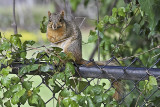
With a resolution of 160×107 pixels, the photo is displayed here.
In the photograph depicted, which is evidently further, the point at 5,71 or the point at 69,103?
the point at 5,71

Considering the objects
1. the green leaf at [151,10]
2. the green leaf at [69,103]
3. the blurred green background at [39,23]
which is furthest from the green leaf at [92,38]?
the green leaf at [69,103]

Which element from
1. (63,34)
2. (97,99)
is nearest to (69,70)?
(97,99)

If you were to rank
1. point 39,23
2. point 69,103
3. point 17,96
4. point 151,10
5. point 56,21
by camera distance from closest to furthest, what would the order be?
point 69,103 < point 17,96 < point 151,10 < point 56,21 < point 39,23

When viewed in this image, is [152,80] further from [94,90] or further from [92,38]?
[92,38]

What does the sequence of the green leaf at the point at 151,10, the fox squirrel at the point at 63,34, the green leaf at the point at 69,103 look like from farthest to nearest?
the fox squirrel at the point at 63,34 < the green leaf at the point at 151,10 < the green leaf at the point at 69,103

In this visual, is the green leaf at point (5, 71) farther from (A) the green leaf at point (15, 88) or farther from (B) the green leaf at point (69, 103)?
(B) the green leaf at point (69, 103)

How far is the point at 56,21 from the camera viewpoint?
7.04ft

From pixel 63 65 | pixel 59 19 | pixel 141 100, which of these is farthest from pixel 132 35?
pixel 63 65

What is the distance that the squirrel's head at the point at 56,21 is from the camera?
2115 mm

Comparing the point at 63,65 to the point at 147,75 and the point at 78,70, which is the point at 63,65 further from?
the point at 147,75

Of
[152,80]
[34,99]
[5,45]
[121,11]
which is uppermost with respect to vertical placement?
[121,11]

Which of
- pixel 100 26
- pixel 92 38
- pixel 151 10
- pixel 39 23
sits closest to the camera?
pixel 151 10

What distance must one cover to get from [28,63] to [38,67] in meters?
0.06

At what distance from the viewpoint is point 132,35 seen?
301 centimetres
